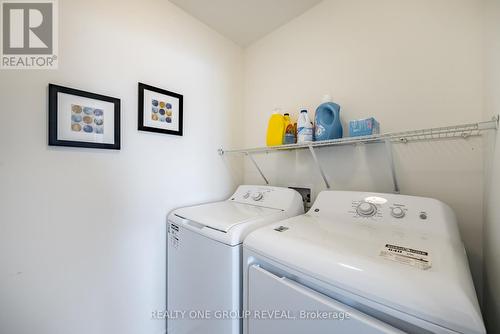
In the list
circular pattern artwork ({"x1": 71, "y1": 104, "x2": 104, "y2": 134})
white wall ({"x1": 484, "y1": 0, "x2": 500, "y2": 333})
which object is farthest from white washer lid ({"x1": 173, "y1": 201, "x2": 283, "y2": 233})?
white wall ({"x1": 484, "y1": 0, "x2": 500, "y2": 333})

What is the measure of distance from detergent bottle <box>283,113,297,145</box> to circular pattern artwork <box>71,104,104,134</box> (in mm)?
1223

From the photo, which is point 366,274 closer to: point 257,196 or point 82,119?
point 257,196

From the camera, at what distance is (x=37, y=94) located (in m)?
1.00

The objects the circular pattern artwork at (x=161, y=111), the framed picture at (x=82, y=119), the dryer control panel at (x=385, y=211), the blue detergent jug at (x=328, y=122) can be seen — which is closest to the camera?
the dryer control panel at (x=385, y=211)

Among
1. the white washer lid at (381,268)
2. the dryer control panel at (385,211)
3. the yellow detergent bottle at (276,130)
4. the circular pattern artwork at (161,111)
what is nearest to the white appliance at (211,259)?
the white washer lid at (381,268)

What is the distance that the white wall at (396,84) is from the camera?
39.6 inches

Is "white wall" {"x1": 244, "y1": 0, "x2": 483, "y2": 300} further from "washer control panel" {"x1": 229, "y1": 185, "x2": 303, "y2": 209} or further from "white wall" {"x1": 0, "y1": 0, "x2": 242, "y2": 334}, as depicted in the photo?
"white wall" {"x1": 0, "y1": 0, "x2": 242, "y2": 334}

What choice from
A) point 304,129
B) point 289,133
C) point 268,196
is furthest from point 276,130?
point 268,196

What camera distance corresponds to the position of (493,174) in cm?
78

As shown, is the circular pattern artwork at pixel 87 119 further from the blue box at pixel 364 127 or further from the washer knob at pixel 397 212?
the washer knob at pixel 397 212

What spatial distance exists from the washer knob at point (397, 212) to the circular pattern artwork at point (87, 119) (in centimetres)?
170

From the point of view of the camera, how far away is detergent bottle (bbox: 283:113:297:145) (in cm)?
154

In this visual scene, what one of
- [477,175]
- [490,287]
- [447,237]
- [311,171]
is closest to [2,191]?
[311,171]

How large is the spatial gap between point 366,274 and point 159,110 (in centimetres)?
151
